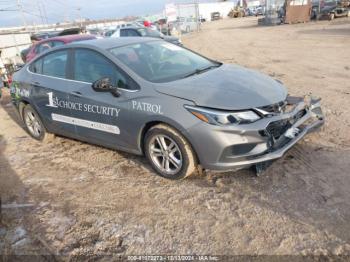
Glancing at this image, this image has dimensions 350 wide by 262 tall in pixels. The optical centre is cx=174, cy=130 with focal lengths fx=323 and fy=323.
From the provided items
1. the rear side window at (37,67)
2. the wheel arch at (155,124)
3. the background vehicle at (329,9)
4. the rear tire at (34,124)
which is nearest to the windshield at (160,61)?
the wheel arch at (155,124)

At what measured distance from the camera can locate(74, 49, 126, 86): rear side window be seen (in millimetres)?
4176

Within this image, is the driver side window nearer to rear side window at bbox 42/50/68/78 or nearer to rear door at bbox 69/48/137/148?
rear door at bbox 69/48/137/148

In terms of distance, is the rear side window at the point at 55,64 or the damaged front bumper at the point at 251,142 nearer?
the damaged front bumper at the point at 251,142

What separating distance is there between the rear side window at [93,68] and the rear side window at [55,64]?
0.31m

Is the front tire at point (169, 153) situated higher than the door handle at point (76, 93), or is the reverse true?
the door handle at point (76, 93)

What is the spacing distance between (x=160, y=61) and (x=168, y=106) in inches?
40.7

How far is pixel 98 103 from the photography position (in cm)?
430

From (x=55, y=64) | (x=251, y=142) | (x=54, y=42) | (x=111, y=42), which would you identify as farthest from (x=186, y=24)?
(x=251, y=142)

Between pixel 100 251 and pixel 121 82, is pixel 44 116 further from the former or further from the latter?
pixel 100 251

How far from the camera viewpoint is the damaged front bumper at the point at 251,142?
11.2 feet

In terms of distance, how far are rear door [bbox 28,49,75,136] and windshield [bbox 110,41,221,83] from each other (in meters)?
1.04

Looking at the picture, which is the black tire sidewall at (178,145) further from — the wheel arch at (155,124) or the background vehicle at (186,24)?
the background vehicle at (186,24)

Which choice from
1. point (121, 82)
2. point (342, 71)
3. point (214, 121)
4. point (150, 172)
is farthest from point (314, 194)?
point (342, 71)

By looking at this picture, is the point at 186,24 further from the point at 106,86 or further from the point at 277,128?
the point at 277,128
